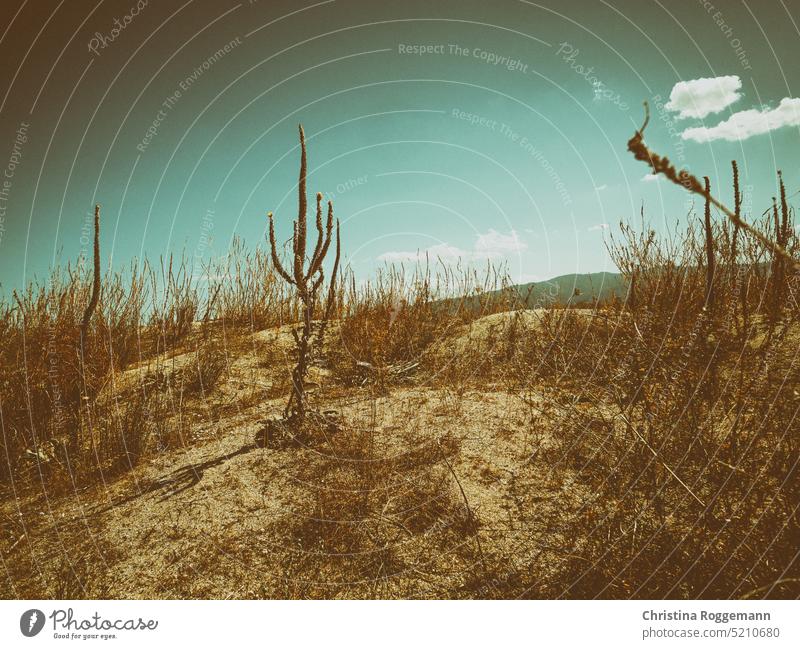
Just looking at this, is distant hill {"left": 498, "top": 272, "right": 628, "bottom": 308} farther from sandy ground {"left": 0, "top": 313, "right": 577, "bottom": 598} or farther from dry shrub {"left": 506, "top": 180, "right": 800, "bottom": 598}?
sandy ground {"left": 0, "top": 313, "right": 577, "bottom": 598}

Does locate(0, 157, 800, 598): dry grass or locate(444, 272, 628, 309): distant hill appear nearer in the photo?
locate(0, 157, 800, 598): dry grass

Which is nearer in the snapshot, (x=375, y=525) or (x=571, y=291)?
(x=375, y=525)

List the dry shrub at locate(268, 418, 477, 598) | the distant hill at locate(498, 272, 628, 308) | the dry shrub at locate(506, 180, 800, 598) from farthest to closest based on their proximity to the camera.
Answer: the distant hill at locate(498, 272, 628, 308)
the dry shrub at locate(268, 418, 477, 598)
the dry shrub at locate(506, 180, 800, 598)

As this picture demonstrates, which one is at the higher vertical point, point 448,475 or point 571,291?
point 571,291

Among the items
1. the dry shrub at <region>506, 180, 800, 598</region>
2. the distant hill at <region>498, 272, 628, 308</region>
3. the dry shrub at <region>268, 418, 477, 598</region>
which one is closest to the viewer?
the dry shrub at <region>506, 180, 800, 598</region>

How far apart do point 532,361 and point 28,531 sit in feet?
13.7

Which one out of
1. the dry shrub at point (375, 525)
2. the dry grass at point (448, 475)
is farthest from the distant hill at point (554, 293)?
the dry shrub at point (375, 525)

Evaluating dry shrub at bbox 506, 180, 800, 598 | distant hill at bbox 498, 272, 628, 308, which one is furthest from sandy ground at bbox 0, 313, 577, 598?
distant hill at bbox 498, 272, 628, 308

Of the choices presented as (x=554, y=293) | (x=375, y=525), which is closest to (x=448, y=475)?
(x=375, y=525)

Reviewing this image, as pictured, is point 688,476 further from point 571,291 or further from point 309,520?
point 571,291

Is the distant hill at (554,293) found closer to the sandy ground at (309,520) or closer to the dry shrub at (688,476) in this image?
the dry shrub at (688,476)

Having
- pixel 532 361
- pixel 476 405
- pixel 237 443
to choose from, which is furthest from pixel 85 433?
pixel 532 361
